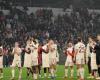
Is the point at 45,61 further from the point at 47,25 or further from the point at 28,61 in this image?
the point at 47,25

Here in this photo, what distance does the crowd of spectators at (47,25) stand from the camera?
4883 cm

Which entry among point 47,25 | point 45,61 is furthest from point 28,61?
point 47,25

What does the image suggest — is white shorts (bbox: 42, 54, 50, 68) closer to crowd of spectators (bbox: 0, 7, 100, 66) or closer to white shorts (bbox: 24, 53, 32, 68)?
white shorts (bbox: 24, 53, 32, 68)

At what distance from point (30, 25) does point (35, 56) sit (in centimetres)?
2602

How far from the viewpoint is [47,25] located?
52.2 m

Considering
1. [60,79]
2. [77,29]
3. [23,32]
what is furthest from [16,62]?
[77,29]

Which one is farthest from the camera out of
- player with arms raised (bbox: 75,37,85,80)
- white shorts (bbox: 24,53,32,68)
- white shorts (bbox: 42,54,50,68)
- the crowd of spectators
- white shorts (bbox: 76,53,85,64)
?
the crowd of spectators

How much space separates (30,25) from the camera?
51.3 meters

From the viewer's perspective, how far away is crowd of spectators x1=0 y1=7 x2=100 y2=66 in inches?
1922

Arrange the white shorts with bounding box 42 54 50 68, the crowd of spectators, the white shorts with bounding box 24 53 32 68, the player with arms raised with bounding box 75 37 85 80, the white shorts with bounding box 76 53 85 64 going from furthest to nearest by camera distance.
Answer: the crowd of spectators → the white shorts with bounding box 42 54 50 68 → the white shorts with bounding box 24 53 32 68 → the white shorts with bounding box 76 53 85 64 → the player with arms raised with bounding box 75 37 85 80

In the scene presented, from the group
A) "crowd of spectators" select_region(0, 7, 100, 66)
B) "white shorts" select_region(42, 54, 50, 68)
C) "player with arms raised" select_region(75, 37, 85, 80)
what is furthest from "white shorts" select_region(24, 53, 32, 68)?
"crowd of spectators" select_region(0, 7, 100, 66)

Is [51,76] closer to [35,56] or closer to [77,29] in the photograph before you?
[35,56]

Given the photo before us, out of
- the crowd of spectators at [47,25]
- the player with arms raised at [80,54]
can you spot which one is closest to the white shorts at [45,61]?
the player with arms raised at [80,54]

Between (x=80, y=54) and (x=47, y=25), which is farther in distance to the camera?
(x=47, y=25)
